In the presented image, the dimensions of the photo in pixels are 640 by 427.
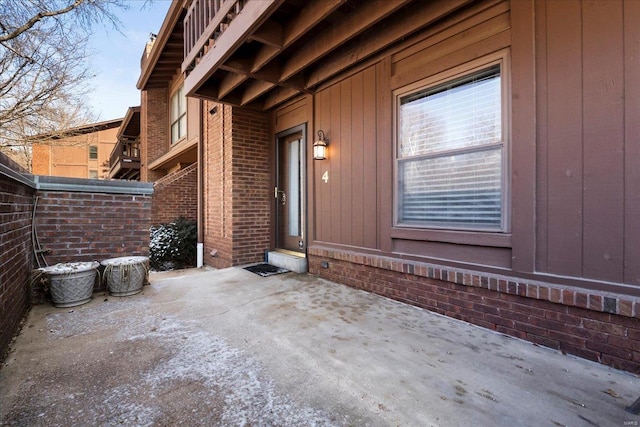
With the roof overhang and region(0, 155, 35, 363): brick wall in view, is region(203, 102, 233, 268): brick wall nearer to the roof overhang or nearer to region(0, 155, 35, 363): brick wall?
the roof overhang

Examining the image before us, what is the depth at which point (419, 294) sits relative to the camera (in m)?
3.10

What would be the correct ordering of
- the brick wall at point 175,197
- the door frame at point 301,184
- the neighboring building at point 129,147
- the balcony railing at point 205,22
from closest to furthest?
the balcony railing at point 205,22, the door frame at point 301,184, the brick wall at point 175,197, the neighboring building at point 129,147

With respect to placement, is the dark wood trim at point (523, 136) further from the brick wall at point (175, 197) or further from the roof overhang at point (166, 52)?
the brick wall at point (175, 197)

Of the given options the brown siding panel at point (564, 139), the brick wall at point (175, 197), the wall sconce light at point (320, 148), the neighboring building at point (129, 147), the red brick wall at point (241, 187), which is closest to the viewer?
the brown siding panel at point (564, 139)

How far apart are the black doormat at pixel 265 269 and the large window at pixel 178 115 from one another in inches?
225

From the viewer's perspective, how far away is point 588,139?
206 centimetres

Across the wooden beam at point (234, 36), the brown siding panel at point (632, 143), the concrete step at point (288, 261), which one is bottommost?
the concrete step at point (288, 261)

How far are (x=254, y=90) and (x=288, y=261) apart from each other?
274 cm

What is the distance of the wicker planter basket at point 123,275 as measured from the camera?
3.44 metres

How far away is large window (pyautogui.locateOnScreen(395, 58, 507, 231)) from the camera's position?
259 centimetres

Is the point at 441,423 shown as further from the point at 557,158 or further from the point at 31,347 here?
the point at 31,347

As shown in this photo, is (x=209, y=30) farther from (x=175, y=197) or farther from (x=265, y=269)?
(x=175, y=197)

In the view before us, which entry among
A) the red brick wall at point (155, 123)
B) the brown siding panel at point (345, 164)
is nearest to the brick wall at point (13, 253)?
the brown siding panel at point (345, 164)

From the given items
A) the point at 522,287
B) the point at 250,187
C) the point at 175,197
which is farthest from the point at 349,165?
the point at 175,197
